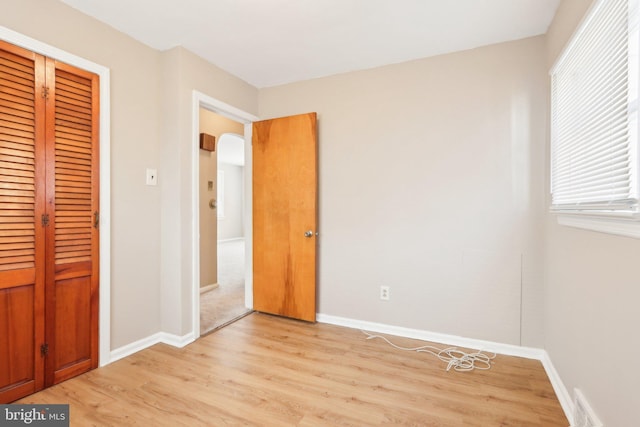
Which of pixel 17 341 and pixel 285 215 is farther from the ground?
pixel 285 215

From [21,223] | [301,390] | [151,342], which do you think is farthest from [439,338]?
[21,223]

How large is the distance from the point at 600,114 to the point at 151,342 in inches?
128

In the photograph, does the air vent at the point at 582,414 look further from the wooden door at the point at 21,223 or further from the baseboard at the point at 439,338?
the wooden door at the point at 21,223

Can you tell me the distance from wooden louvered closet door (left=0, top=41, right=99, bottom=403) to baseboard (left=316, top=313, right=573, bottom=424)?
78.8 inches

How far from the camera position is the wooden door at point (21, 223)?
1.70 meters

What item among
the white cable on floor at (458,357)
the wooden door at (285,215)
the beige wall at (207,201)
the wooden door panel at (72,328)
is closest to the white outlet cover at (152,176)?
the wooden door panel at (72,328)

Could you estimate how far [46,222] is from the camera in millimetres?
1877

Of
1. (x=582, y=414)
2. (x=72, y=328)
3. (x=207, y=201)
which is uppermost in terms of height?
(x=207, y=201)

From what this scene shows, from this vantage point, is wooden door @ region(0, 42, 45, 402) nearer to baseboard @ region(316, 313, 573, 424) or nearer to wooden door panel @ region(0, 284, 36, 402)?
wooden door panel @ region(0, 284, 36, 402)

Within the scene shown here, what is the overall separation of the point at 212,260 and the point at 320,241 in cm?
198

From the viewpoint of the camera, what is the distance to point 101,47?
2.16m

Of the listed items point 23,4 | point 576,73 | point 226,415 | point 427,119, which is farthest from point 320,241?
point 23,4

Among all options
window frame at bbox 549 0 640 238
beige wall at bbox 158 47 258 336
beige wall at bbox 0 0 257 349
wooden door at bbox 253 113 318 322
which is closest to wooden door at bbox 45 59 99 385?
beige wall at bbox 0 0 257 349

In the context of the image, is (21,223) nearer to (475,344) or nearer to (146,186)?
(146,186)
